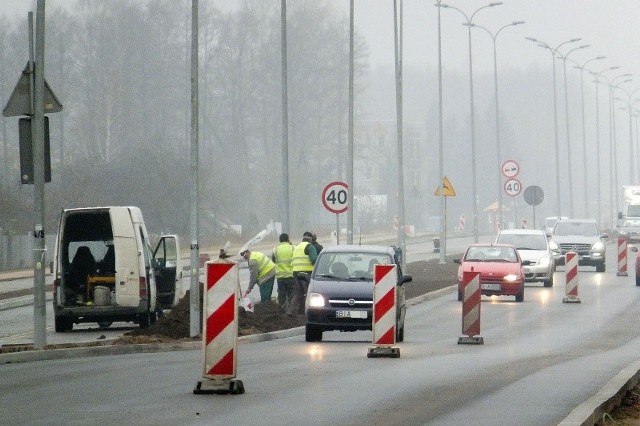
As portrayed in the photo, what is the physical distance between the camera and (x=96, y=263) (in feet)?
102

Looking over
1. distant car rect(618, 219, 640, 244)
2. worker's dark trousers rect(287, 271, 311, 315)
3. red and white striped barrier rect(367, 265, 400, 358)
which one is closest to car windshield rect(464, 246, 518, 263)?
worker's dark trousers rect(287, 271, 311, 315)

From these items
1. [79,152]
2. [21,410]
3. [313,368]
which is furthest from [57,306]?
[79,152]

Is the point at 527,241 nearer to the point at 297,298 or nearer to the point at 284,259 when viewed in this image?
the point at 284,259

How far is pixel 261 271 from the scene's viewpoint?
32.8 metres

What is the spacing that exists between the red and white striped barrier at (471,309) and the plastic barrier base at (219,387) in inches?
380

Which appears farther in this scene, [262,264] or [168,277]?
[168,277]

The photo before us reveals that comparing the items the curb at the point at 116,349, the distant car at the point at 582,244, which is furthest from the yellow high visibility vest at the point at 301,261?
the distant car at the point at 582,244

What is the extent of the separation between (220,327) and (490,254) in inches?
963

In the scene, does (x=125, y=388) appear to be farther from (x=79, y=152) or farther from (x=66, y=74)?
(x=66, y=74)

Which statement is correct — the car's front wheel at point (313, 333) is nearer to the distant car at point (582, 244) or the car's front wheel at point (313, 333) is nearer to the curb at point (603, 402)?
the curb at point (603, 402)

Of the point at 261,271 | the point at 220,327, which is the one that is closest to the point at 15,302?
the point at 261,271

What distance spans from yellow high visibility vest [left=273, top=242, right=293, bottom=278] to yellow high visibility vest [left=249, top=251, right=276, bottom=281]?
443 millimetres

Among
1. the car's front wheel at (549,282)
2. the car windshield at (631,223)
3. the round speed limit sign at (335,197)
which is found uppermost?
the round speed limit sign at (335,197)

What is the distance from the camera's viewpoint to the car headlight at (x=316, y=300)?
25656 mm
